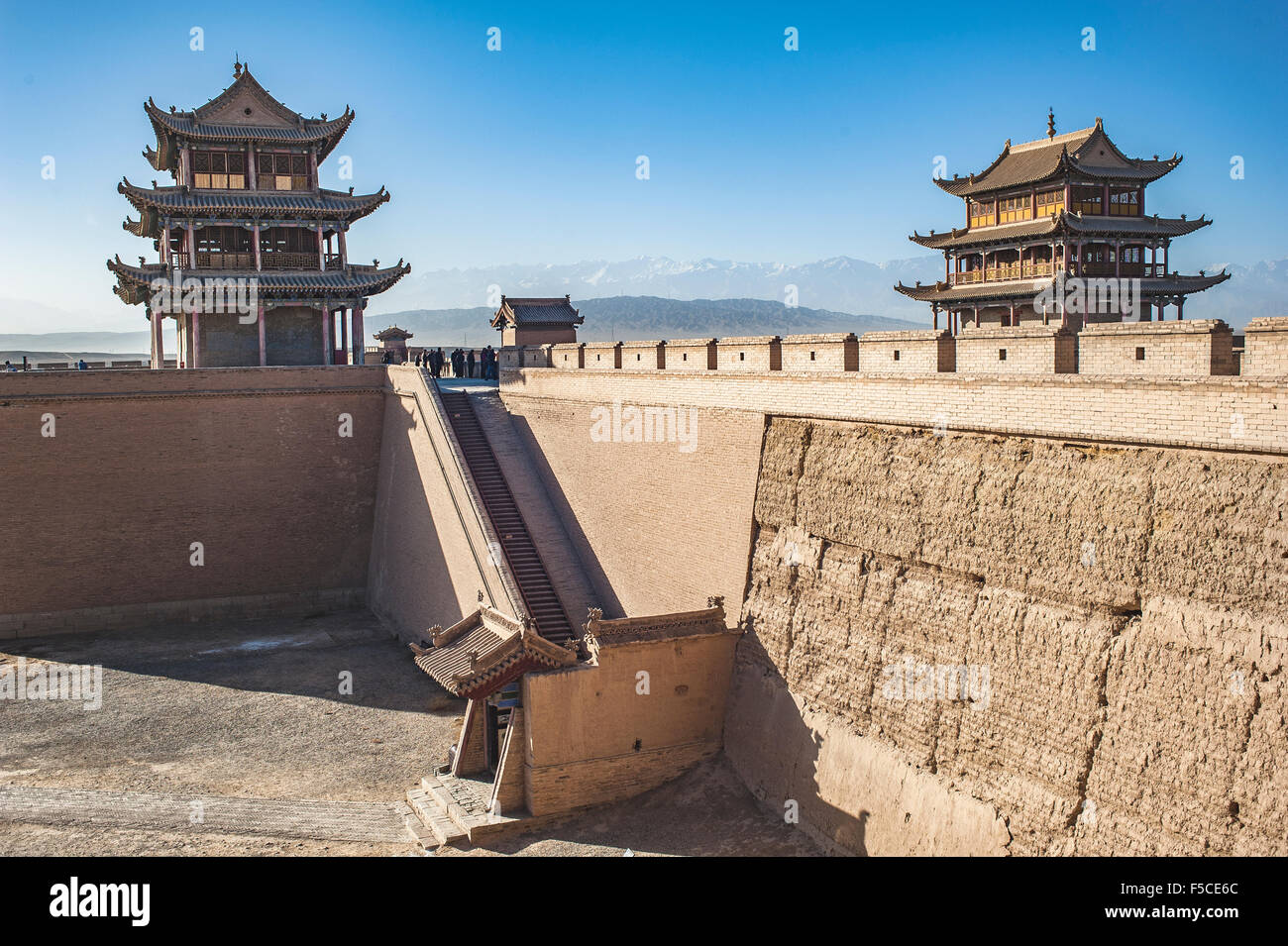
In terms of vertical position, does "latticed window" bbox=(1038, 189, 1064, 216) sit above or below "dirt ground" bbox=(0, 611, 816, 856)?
above

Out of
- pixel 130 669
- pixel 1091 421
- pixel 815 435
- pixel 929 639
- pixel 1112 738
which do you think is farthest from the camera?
pixel 130 669

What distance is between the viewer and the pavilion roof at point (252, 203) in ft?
95.6

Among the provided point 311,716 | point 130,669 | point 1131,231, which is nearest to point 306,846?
point 311,716

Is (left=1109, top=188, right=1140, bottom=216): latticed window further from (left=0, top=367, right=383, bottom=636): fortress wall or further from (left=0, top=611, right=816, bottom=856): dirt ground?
(left=0, top=367, right=383, bottom=636): fortress wall

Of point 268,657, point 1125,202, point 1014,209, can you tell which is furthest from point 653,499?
point 1125,202

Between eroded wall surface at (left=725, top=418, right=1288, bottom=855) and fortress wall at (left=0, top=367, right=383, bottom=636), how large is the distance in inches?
562

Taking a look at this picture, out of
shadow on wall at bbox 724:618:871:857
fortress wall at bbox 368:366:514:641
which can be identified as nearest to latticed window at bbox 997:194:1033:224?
fortress wall at bbox 368:366:514:641

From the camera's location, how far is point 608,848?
14.4m

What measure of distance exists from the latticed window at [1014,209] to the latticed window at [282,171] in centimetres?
1855

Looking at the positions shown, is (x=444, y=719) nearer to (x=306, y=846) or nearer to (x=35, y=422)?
(x=306, y=846)

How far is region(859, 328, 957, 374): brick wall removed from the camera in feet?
52.2

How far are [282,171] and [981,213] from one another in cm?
1874

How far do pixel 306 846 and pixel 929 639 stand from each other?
8.44 metres

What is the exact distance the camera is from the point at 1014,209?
27.7m
